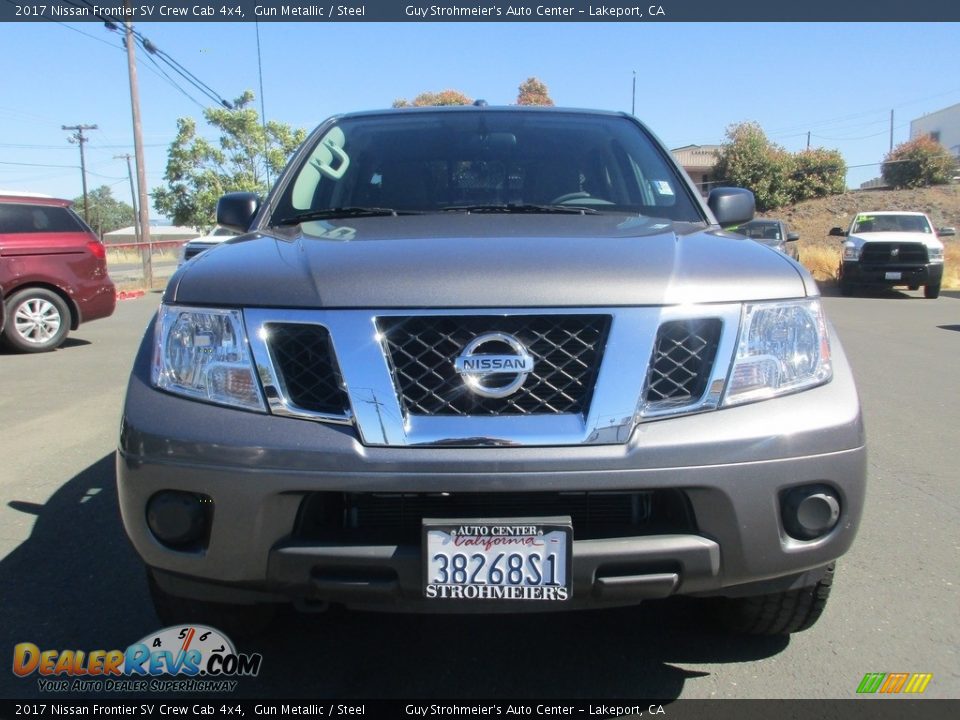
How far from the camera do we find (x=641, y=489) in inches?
79.1

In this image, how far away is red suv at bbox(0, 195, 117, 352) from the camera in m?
9.48

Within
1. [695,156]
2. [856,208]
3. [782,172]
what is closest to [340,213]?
[856,208]

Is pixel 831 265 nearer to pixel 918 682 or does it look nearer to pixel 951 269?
pixel 951 269

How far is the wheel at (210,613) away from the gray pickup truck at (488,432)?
196mm

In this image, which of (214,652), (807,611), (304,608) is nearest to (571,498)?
(304,608)

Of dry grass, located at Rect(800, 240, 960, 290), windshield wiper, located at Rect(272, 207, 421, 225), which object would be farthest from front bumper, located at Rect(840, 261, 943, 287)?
windshield wiper, located at Rect(272, 207, 421, 225)

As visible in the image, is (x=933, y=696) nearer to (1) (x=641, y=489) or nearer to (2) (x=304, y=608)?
(1) (x=641, y=489)

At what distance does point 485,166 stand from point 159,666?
2193 millimetres

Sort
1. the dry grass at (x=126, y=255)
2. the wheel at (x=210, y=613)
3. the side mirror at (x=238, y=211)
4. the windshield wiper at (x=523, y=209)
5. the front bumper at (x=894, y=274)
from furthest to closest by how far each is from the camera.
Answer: the dry grass at (x=126, y=255), the front bumper at (x=894, y=274), the side mirror at (x=238, y=211), the windshield wiper at (x=523, y=209), the wheel at (x=210, y=613)

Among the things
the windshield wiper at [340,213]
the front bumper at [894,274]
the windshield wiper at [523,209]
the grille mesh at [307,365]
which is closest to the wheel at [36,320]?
the windshield wiper at [340,213]

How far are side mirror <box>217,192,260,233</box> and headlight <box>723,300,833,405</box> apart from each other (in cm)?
210

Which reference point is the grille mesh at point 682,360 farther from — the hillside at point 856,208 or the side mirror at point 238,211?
the hillside at point 856,208

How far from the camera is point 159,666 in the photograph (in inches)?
101

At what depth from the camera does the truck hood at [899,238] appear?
17303 millimetres
